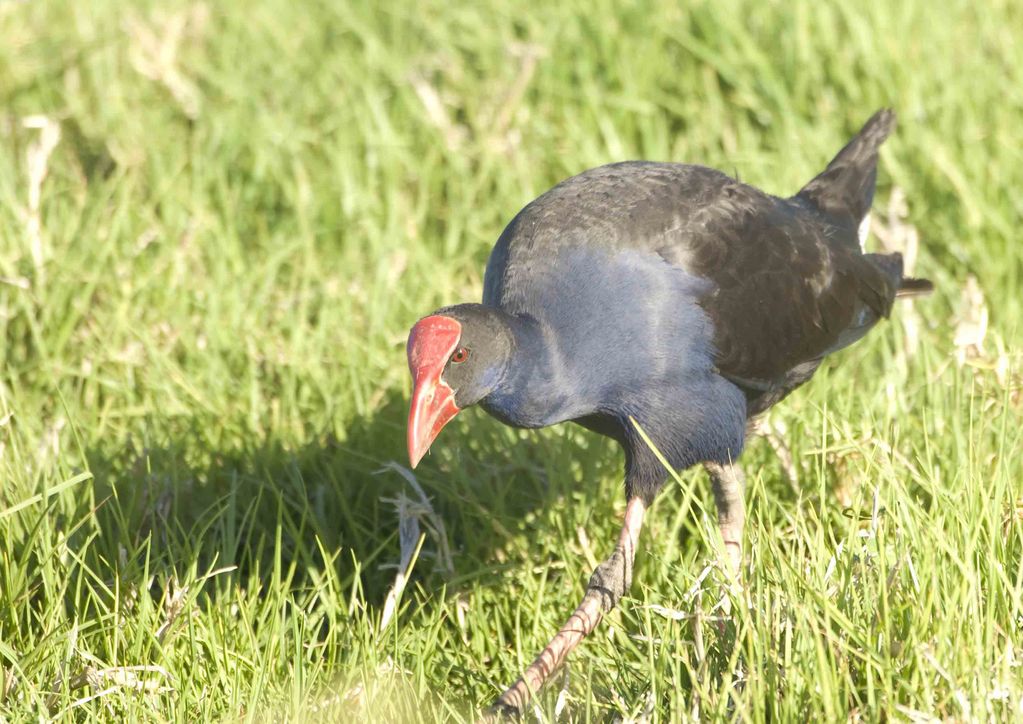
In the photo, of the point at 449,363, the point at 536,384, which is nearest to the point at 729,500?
the point at 536,384

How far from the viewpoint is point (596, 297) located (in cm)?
334

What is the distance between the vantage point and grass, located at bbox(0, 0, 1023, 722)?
2.87 meters

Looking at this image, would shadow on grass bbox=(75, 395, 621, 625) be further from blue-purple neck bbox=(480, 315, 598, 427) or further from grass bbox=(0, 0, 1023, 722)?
blue-purple neck bbox=(480, 315, 598, 427)

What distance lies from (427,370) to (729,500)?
1068 mm

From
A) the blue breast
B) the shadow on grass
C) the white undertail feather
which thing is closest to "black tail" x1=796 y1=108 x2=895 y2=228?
the white undertail feather

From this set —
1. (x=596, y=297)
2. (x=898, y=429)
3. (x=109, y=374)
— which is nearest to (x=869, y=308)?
(x=898, y=429)

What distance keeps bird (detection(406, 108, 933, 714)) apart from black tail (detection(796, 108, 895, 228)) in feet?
0.74

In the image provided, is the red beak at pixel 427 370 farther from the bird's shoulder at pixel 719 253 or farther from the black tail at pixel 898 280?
the black tail at pixel 898 280

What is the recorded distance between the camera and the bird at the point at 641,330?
3.15m

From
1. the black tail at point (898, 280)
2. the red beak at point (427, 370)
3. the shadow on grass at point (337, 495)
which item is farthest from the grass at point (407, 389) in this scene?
the red beak at point (427, 370)

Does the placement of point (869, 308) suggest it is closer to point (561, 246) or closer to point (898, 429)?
point (898, 429)

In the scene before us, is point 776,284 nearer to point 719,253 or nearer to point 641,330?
point 719,253

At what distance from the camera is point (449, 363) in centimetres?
308

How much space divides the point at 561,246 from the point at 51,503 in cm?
138
